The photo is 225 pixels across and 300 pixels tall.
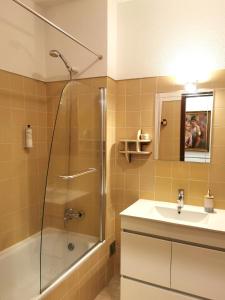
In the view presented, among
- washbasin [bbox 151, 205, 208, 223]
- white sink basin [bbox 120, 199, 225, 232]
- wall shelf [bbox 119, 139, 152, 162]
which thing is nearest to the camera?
white sink basin [bbox 120, 199, 225, 232]

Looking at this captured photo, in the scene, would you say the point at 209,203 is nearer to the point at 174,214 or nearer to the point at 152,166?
the point at 174,214

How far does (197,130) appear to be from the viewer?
1.99m

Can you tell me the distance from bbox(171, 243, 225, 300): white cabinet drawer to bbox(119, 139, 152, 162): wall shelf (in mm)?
853

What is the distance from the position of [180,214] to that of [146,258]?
46 cm

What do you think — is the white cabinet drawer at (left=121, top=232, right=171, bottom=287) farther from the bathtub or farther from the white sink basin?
the bathtub

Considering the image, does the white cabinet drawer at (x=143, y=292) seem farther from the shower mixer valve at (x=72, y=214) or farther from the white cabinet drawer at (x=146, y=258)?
the shower mixer valve at (x=72, y=214)

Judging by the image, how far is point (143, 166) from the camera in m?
2.22

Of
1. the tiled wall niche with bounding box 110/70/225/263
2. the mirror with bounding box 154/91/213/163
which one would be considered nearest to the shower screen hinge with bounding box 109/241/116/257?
the tiled wall niche with bounding box 110/70/225/263

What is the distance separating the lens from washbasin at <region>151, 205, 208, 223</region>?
187cm

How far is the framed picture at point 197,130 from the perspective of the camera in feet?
6.42

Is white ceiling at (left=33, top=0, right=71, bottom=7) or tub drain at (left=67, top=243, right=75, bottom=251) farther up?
white ceiling at (left=33, top=0, right=71, bottom=7)

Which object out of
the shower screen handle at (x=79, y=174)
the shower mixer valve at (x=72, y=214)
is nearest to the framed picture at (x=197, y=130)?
the shower screen handle at (x=79, y=174)

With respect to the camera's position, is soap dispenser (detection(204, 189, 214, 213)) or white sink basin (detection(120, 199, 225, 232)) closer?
white sink basin (detection(120, 199, 225, 232))

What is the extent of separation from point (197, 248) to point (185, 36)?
1707 millimetres
